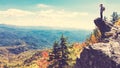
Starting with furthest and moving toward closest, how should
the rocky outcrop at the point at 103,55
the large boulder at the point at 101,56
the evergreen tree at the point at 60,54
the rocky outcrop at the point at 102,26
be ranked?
the evergreen tree at the point at 60,54 < the rocky outcrop at the point at 102,26 < the rocky outcrop at the point at 103,55 < the large boulder at the point at 101,56

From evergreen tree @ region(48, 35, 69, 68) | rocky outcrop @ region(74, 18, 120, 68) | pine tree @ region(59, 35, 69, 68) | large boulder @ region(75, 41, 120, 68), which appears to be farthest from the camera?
evergreen tree @ region(48, 35, 69, 68)

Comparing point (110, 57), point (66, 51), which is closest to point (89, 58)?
point (110, 57)

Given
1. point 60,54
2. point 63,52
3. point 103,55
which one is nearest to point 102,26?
point 63,52

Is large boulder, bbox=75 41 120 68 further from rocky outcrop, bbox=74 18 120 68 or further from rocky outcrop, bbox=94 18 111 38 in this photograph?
rocky outcrop, bbox=94 18 111 38

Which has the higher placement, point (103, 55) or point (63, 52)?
point (103, 55)

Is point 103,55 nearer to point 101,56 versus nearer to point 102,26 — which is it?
point 101,56

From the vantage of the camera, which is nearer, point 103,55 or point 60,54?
point 103,55

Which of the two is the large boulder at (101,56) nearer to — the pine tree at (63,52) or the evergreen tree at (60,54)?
the pine tree at (63,52)

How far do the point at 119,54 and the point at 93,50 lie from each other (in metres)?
6.82

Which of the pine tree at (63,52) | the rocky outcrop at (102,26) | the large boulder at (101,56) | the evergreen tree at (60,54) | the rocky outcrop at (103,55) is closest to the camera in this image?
the large boulder at (101,56)

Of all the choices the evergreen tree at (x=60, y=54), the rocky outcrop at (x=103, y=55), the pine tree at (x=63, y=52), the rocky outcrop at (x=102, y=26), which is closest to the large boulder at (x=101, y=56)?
the rocky outcrop at (x=103, y=55)

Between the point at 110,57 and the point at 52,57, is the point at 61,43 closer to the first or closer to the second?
the point at 52,57

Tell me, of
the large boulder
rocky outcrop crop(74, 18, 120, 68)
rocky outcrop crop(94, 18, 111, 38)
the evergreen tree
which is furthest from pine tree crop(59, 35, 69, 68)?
the large boulder

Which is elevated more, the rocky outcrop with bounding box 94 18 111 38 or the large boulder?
the rocky outcrop with bounding box 94 18 111 38
